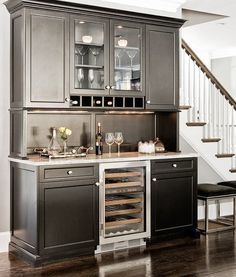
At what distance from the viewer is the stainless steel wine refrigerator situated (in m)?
4.87

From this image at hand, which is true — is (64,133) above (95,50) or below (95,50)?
below

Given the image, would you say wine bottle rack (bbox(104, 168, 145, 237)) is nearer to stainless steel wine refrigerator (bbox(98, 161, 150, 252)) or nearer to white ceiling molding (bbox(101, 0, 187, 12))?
stainless steel wine refrigerator (bbox(98, 161, 150, 252))

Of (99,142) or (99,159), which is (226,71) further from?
(99,159)

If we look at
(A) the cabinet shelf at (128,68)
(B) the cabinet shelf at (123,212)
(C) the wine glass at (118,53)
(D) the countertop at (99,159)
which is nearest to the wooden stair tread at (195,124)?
(D) the countertop at (99,159)

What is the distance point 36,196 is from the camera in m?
4.45

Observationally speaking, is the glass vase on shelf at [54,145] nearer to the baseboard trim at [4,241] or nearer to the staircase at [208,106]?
the baseboard trim at [4,241]

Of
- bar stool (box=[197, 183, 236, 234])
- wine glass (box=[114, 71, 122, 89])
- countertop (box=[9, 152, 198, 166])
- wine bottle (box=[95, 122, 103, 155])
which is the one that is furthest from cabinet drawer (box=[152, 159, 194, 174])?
wine glass (box=[114, 71, 122, 89])

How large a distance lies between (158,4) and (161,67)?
2.67ft

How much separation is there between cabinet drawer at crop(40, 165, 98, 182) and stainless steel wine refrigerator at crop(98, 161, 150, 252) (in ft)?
0.37

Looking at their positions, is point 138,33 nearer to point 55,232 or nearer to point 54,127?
point 54,127

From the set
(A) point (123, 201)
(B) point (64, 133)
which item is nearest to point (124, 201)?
(A) point (123, 201)

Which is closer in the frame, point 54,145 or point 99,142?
point 54,145

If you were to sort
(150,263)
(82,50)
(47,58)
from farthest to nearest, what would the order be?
(82,50) → (47,58) → (150,263)

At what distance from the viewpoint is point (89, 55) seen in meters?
5.05
